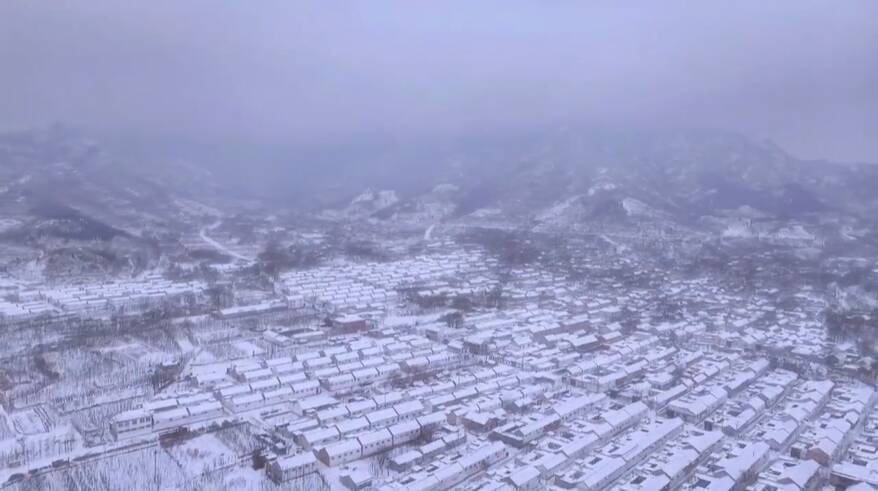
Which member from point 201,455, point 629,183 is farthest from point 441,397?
point 629,183

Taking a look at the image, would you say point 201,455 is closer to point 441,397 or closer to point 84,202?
point 441,397

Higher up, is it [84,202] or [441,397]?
[441,397]

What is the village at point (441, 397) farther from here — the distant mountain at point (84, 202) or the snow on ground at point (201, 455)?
the distant mountain at point (84, 202)

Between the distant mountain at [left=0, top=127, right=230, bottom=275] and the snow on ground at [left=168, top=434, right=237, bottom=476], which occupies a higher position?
the snow on ground at [left=168, top=434, right=237, bottom=476]

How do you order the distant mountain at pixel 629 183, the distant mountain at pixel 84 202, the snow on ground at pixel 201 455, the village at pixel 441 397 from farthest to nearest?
the distant mountain at pixel 629 183 → the distant mountain at pixel 84 202 → the snow on ground at pixel 201 455 → the village at pixel 441 397

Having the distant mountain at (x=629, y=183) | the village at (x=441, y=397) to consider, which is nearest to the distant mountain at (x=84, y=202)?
the village at (x=441, y=397)

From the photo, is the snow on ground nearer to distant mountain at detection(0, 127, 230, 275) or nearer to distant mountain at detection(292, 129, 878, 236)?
distant mountain at detection(0, 127, 230, 275)

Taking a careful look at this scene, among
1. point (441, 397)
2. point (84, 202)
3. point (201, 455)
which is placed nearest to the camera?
point (201, 455)

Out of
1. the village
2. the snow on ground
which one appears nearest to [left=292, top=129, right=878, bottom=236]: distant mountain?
the village

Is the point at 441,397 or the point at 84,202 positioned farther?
the point at 84,202

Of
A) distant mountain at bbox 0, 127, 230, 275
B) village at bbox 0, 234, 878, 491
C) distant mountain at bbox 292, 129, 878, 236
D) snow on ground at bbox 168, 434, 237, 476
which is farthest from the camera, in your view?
distant mountain at bbox 292, 129, 878, 236

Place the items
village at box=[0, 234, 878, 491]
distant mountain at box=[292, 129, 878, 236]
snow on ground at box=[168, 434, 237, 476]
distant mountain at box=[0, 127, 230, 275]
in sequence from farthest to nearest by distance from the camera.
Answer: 1. distant mountain at box=[292, 129, 878, 236]
2. distant mountain at box=[0, 127, 230, 275]
3. snow on ground at box=[168, 434, 237, 476]
4. village at box=[0, 234, 878, 491]

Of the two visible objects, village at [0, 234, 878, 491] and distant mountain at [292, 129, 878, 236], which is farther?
distant mountain at [292, 129, 878, 236]

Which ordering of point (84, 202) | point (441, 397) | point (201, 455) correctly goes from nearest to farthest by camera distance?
point (201, 455) < point (441, 397) < point (84, 202)
